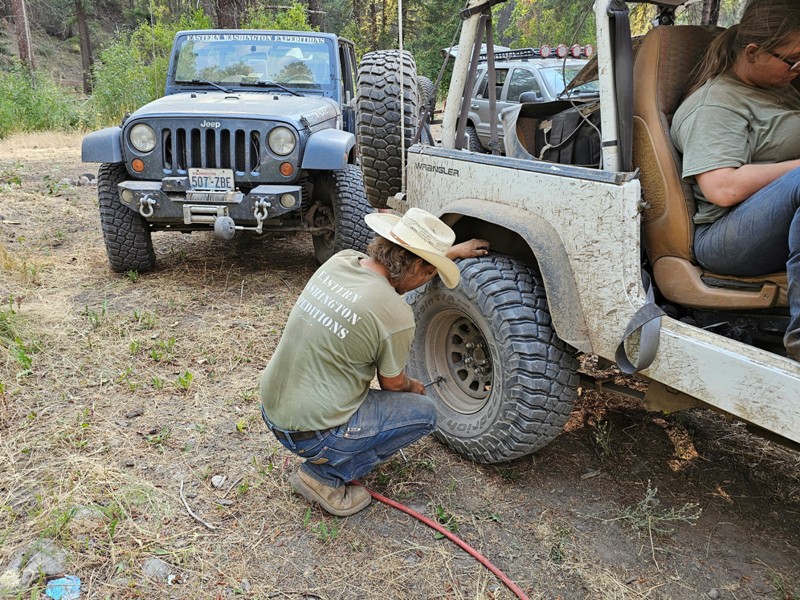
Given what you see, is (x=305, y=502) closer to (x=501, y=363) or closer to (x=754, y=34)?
(x=501, y=363)

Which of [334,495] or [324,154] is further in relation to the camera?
[324,154]

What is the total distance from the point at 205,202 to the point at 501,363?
3019 millimetres

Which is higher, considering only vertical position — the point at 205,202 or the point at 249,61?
the point at 249,61

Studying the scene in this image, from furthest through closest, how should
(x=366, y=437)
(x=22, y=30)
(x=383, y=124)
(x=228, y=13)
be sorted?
(x=22, y=30)
(x=228, y=13)
(x=383, y=124)
(x=366, y=437)

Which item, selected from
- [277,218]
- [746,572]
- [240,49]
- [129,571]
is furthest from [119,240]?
[746,572]

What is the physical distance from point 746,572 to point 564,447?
3.00ft

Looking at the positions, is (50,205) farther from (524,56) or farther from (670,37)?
(670,37)

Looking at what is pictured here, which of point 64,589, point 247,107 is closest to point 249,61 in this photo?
point 247,107

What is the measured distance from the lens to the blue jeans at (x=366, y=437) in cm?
252

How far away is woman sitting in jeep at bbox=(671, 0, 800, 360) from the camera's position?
2082 mm

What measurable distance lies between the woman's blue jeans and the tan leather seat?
0.18ft

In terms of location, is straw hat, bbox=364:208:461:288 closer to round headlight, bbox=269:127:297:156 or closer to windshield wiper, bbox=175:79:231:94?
round headlight, bbox=269:127:297:156

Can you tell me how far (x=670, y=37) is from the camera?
2.44 metres

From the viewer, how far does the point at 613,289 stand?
224 centimetres
